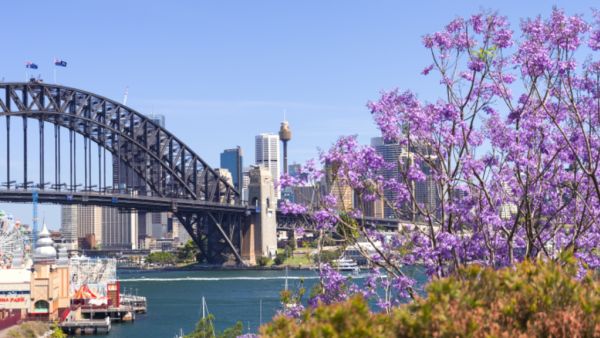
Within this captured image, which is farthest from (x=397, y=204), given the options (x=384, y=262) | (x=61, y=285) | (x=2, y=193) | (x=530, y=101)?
(x=2, y=193)

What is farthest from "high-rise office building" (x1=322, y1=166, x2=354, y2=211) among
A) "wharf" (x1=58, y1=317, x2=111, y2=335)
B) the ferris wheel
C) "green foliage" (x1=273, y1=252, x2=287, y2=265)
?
"green foliage" (x1=273, y1=252, x2=287, y2=265)

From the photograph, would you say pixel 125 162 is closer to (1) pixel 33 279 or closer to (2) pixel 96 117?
(2) pixel 96 117

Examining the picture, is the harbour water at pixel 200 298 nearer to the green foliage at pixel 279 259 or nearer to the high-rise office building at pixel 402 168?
the green foliage at pixel 279 259

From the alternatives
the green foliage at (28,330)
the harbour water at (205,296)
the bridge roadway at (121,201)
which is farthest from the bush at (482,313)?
the bridge roadway at (121,201)

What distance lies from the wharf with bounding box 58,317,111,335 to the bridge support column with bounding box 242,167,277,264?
64.0 meters

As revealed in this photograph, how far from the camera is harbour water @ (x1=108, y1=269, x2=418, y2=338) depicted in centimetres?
5994

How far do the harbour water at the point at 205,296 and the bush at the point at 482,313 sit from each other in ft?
90.9

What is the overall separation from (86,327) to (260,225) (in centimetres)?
6752

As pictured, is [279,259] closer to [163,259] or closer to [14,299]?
[163,259]

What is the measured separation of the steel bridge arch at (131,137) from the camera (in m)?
95.3

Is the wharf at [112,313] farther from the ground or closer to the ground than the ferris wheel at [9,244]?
closer to the ground

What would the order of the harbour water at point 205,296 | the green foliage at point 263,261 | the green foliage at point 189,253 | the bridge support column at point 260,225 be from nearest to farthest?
the harbour water at point 205,296
the green foliage at point 263,261
the bridge support column at point 260,225
the green foliage at point 189,253

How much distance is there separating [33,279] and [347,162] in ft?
161

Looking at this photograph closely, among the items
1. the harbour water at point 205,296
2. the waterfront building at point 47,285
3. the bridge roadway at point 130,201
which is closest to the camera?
the harbour water at point 205,296
